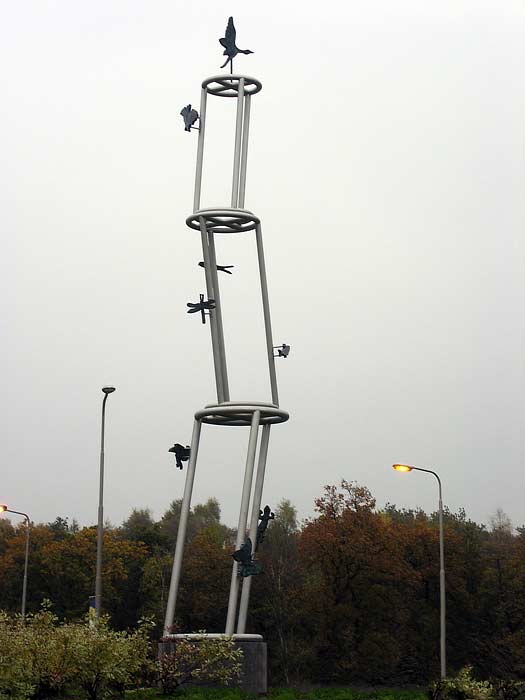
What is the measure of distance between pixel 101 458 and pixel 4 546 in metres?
37.4

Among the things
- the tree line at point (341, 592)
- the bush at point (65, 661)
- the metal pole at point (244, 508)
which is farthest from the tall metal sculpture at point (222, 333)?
the tree line at point (341, 592)

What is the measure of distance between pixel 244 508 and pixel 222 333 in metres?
4.17

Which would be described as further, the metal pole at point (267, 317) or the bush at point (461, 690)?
the metal pole at point (267, 317)

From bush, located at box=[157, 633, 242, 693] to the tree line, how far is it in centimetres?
2226

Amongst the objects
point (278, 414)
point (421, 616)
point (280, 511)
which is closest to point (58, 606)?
point (421, 616)

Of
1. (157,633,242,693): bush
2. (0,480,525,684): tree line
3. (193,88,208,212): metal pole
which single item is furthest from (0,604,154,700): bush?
(0,480,525,684): tree line

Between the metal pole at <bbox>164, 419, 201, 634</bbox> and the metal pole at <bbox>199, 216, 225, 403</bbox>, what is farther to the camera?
the metal pole at <bbox>199, 216, 225, 403</bbox>

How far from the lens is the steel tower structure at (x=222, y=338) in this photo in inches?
1043

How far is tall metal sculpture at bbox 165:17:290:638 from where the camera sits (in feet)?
86.7

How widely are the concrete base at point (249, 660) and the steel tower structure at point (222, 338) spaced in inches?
31.8

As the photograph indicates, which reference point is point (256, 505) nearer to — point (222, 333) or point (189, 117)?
point (222, 333)

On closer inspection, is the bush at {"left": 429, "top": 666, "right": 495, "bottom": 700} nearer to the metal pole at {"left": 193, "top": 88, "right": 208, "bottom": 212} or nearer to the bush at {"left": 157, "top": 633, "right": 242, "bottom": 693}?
the bush at {"left": 157, "top": 633, "right": 242, "bottom": 693}

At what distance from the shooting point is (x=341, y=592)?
4816 cm

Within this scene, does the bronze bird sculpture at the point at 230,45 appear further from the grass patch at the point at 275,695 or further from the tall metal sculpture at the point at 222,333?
the grass patch at the point at 275,695
